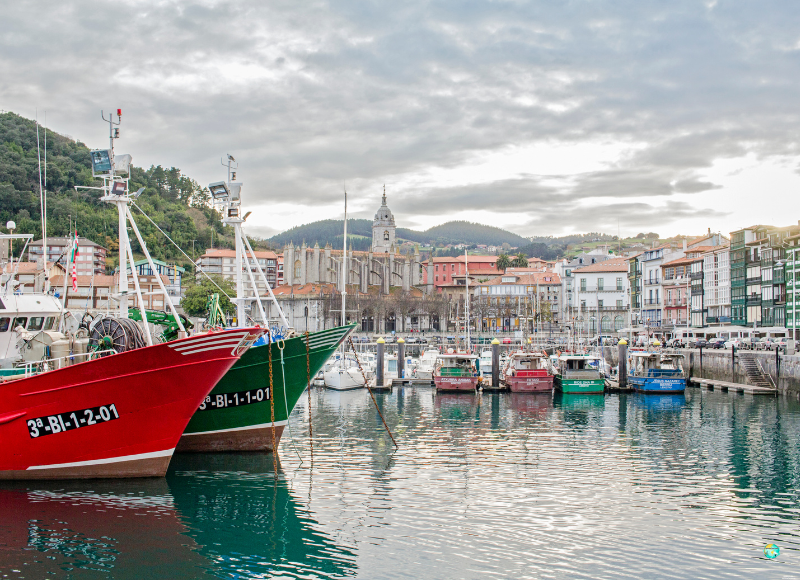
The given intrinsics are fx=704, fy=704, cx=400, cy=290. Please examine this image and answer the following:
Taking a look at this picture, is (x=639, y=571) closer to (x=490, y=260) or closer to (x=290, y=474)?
(x=290, y=474)

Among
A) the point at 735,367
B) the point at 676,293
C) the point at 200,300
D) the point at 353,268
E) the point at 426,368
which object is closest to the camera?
the point at 735,367

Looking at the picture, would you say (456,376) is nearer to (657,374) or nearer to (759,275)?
(657,374)

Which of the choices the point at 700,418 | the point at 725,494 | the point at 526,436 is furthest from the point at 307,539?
the point at 700,418

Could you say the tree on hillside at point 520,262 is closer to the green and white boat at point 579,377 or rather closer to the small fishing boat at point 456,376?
the green and white boat at point 579,377

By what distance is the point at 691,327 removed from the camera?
3088 inches

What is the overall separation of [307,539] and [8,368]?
12.4m

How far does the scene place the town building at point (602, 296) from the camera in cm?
10644

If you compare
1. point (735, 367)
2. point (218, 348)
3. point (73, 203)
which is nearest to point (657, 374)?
point (735, 367)

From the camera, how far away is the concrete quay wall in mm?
42969

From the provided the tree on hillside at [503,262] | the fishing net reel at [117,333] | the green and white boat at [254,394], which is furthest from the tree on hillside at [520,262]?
the fishing net reel at [117,333]

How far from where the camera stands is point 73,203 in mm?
104500

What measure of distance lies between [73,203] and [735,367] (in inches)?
3641

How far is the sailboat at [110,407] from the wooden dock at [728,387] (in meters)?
36.0

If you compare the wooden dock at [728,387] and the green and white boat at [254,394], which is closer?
the green and white boat at [254,394]
